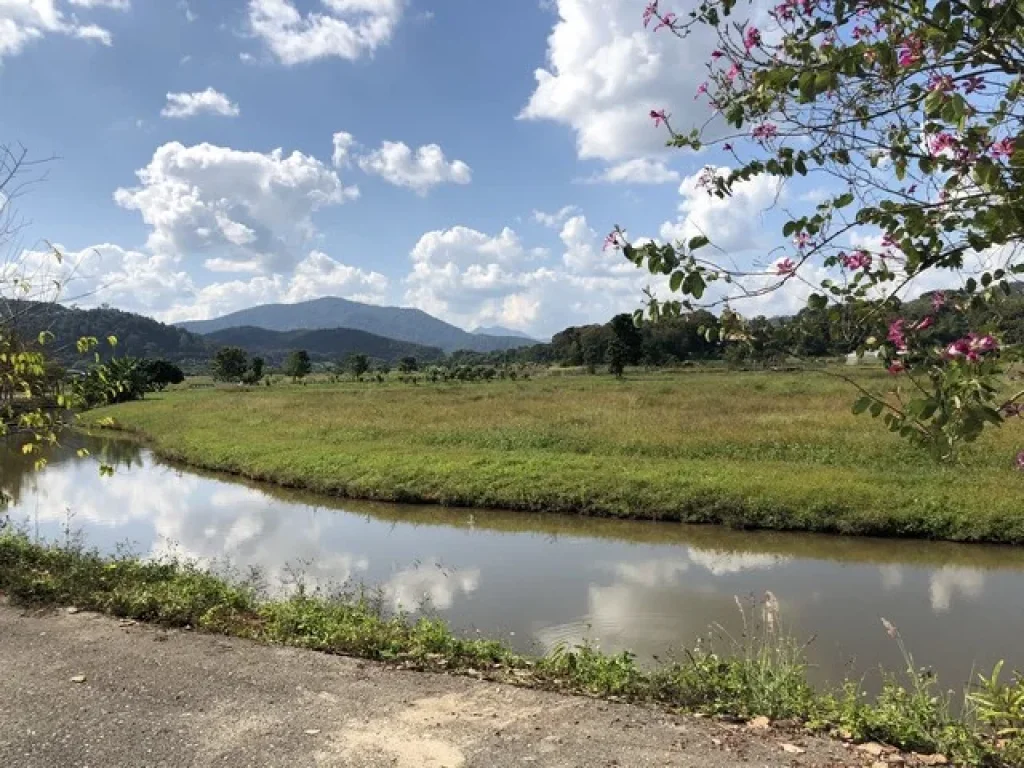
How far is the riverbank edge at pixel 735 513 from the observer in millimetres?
14227

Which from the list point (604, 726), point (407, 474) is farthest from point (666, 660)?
point (407, 474)

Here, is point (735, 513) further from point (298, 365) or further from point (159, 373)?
point (298, 365)

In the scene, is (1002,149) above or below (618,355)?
below

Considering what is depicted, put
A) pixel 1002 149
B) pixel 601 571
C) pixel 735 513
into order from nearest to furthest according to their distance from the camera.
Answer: pixel 1002 149 < pixel 601 571 < pixel 735 513

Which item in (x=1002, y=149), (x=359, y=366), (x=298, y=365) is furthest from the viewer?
(x=298, y=365)

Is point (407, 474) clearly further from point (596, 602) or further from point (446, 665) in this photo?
point (446, 665)

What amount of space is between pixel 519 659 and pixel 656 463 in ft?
45.7

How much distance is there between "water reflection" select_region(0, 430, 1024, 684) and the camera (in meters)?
9.39

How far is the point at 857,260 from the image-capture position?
343 centimetres

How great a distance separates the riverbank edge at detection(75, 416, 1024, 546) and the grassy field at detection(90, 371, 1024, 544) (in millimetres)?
30

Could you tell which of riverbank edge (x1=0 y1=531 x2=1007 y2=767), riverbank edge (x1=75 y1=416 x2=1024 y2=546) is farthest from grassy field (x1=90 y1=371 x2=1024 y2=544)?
riverbank edge (x1=0 y1=531 x2=1007 y2=767)

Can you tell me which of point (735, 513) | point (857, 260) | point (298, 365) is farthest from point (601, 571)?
point (298, 365)

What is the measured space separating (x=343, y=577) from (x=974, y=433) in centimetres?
1146

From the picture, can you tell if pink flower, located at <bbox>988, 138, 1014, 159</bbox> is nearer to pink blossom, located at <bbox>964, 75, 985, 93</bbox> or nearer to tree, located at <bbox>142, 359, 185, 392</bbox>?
pink blossom, located at <bbox>964, 75, 985, 93</bbox>
